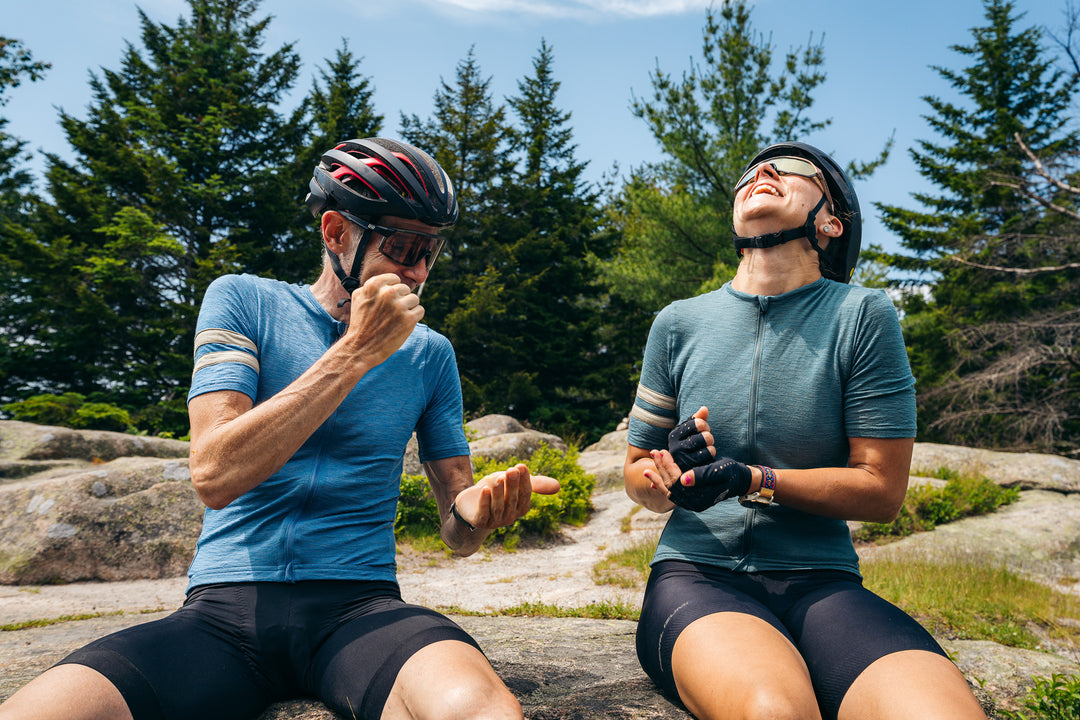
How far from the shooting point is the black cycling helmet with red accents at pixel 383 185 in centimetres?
232

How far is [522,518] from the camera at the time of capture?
9.66 meters

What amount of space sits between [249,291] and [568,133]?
104 ft

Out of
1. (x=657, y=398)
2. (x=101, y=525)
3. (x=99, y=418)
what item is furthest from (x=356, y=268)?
(x=99, y=418)

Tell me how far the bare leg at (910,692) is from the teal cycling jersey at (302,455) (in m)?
1.38

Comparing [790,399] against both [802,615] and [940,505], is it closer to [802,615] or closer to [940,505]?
[802,615]

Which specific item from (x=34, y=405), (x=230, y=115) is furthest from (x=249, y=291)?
(x=230, y=115)

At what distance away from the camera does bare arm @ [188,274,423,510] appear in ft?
5.96

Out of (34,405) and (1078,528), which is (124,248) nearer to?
(34,405)

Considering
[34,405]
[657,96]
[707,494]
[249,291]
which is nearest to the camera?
[707,494]

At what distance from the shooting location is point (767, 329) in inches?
96.7

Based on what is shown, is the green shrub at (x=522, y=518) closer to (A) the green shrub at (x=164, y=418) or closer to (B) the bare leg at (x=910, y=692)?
(B) the bare leg at (x=910, y=692)


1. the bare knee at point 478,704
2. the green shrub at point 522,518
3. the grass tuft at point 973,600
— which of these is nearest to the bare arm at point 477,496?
the bare knee at point 478,704

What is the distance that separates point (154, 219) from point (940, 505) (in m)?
22.9

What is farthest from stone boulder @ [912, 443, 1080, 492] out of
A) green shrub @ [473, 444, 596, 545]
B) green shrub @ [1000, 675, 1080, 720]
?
green shrub @ [1000, 675, 1080, 720]
